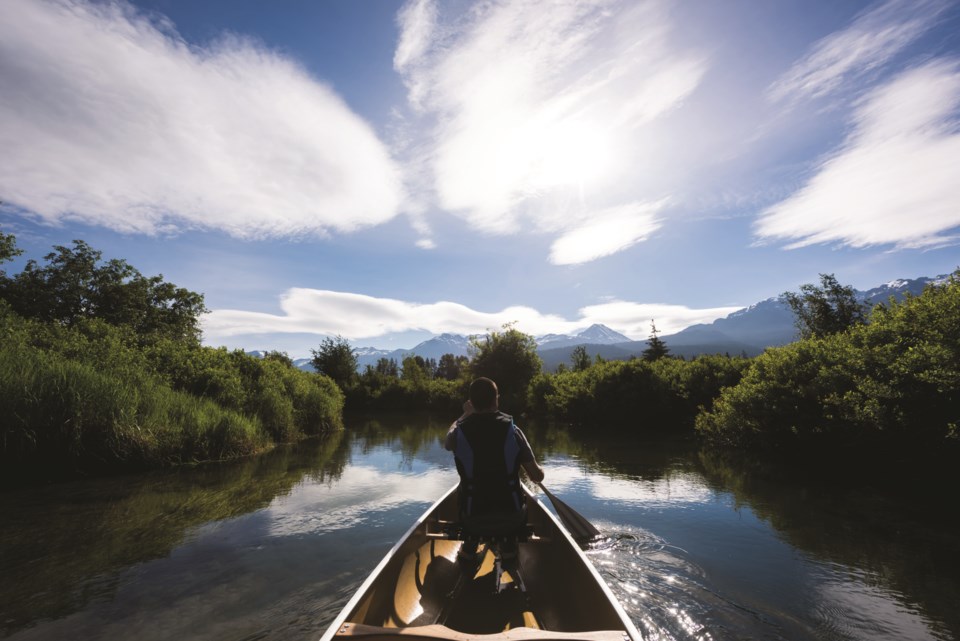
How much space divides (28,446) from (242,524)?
6.44 m

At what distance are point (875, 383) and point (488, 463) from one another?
34.3 feet

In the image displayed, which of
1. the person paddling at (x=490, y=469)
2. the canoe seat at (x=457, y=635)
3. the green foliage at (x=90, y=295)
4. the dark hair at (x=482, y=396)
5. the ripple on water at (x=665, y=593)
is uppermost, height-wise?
the green foliage at (x=90, y=295)

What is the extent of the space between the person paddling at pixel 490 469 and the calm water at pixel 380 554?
7.44 ft

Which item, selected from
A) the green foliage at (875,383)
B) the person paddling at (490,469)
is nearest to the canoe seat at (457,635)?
the person paddling at (490,469)

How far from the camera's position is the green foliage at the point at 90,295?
114 feet

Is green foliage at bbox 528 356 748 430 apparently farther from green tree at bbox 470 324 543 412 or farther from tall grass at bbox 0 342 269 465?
tall grass at bbox 0 342 269 465

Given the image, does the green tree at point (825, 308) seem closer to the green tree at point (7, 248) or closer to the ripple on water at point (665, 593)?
the ripple on water at point (665, 593)

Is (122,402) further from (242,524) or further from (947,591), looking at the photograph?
(947,591)

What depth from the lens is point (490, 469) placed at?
4363mm

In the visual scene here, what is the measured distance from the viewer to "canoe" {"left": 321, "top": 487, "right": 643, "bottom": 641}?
3.18m

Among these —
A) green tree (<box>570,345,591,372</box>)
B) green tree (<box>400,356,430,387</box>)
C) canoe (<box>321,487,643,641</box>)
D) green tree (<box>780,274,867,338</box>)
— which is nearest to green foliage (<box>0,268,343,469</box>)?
canoe (<box>321,487,643,641</box>)

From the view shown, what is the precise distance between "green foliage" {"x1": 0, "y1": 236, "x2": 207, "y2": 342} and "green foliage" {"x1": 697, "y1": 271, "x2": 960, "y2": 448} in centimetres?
4150

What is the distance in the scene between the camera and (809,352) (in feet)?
44.7

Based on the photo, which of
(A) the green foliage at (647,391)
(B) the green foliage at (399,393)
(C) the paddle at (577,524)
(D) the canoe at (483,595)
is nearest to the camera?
(D) the canoe at (483,595)
